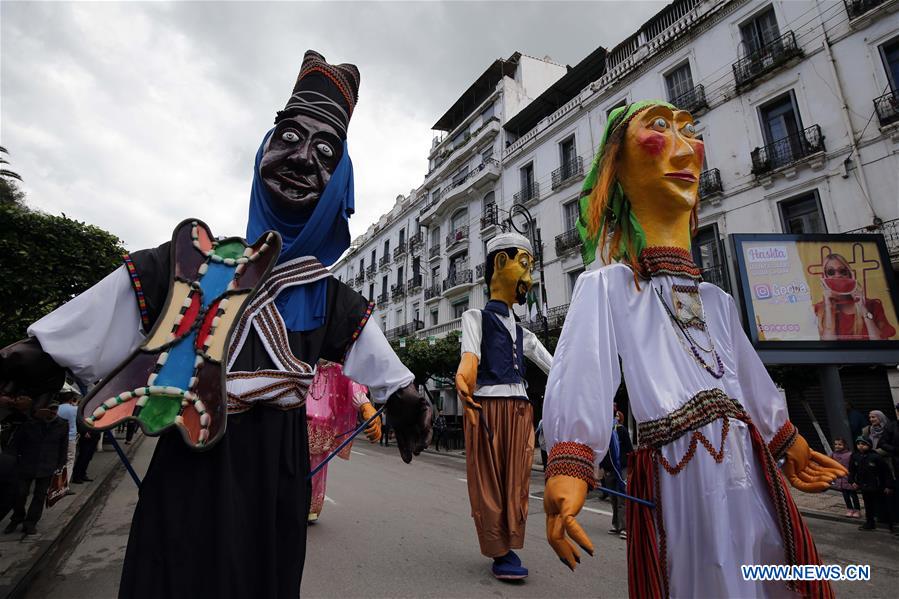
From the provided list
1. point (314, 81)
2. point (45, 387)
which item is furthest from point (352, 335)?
point (314, 81)

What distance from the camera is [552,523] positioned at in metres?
1.36

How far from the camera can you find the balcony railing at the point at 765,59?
39.3 ft

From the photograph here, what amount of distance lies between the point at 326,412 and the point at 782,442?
3.80 meters

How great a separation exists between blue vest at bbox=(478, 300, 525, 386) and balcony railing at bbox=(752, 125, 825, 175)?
466 inches

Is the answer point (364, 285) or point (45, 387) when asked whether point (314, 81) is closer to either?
point (45, 387)

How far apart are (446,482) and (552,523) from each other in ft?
23.5

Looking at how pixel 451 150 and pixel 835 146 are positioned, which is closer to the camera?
pixel 835 146

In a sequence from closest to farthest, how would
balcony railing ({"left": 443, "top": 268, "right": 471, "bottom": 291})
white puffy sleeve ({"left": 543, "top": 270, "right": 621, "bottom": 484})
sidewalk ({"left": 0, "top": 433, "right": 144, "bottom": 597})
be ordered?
white puffy sleeve ({"left": 543, "top": 270, "right": 621, "bottom": 484})
sidewalk ({"left": 0, "top": 433, "right": 144, "bottom": 597})
balcony railing ({"left": 443, "top": 268, "right": 471, "bottom": 291})

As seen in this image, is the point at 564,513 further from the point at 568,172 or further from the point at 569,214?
the point at 568,172

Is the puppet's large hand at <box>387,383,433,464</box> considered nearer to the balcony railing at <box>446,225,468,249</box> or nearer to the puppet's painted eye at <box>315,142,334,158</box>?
the puppet's painted eye at <box>315,142,334,158</box>

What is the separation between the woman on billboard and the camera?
800 centimetres

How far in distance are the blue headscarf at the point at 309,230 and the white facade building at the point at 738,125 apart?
1028cm

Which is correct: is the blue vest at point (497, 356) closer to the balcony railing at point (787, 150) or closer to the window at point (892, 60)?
the balcony railing at point (787, 150)

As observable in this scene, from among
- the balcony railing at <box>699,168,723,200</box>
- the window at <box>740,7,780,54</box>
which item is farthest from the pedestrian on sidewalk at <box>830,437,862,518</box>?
the window at <box>740,7,780,54</box>
